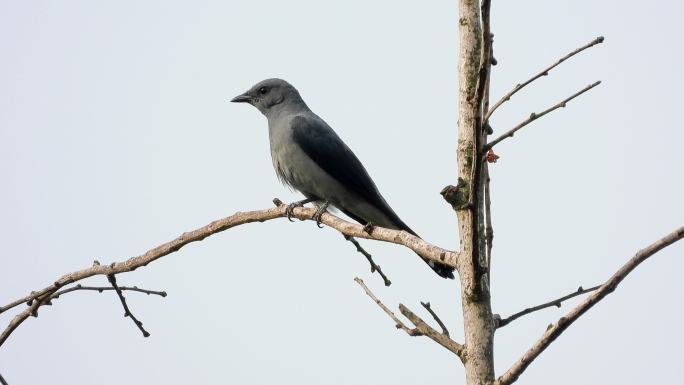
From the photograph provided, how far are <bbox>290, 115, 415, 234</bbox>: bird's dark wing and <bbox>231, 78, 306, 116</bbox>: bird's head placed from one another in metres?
0.75

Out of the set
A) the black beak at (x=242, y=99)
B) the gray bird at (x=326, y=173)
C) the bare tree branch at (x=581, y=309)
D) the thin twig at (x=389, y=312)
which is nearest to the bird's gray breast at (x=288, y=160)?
the gray bird at (x=326, y=173)

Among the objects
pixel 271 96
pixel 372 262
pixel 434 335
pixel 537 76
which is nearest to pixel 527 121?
pixel 537 76

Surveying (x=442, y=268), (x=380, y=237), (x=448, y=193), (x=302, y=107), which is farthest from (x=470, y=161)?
(x=302, y=107)

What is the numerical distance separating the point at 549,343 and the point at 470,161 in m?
1.02

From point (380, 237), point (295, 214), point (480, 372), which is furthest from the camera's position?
point (295, 214)

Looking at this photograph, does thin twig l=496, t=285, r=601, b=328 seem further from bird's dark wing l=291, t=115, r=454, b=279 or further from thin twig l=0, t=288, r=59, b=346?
bird's dark wing l=291, t=115, r=454, b=279

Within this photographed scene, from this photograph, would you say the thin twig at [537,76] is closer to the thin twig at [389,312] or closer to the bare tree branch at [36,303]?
the thin twig at [389,312]

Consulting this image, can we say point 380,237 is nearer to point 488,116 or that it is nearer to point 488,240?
point 488,240

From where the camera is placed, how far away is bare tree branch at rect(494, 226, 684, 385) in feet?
8.68

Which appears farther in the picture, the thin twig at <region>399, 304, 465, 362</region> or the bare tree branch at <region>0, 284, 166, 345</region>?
the bare tree branch at <region>0, 284, 166, 345</region>

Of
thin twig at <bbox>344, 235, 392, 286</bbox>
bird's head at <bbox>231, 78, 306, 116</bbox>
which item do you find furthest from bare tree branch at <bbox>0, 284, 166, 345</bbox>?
bird's head at <bbox>231, 78, 306, 116</bbox>

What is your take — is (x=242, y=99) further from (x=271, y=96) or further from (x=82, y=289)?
(x=82, y=289)

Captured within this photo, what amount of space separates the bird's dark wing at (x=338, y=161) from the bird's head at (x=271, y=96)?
2.46 feet

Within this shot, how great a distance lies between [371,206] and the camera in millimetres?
8719
